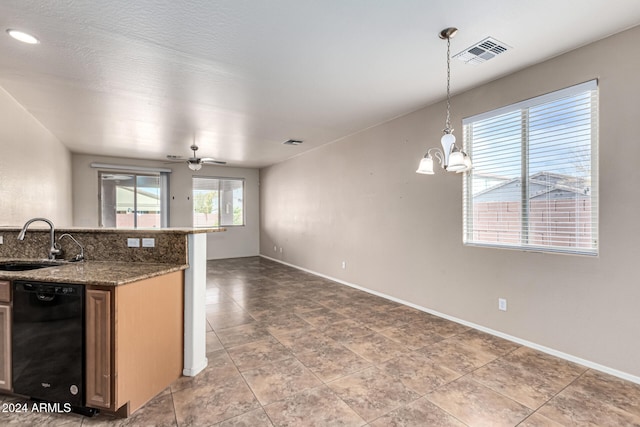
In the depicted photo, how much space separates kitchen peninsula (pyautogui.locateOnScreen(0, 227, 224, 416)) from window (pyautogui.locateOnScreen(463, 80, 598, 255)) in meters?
2.98

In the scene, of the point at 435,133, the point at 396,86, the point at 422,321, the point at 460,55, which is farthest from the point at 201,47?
the point at 422,321

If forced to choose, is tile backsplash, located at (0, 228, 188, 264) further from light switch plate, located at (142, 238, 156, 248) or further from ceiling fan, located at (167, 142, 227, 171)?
ceiling fan, located at (167, 142, 227, 171)

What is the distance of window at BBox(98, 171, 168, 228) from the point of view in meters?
6.98

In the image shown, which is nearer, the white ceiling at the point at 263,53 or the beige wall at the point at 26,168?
the white ceiling at the point at 263,53

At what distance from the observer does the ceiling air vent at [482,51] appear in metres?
2.41

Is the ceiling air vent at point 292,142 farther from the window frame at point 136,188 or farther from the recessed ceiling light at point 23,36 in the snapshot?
the window frame at point 136,188

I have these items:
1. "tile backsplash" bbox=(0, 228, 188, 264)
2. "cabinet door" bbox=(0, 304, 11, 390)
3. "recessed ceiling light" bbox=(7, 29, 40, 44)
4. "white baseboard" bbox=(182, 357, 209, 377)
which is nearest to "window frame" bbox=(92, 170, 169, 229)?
"tile backsplash" bbox=(0, 228, 188, 264)

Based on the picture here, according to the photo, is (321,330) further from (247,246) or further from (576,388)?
(247,246)

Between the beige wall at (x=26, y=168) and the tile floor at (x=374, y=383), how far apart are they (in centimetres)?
261

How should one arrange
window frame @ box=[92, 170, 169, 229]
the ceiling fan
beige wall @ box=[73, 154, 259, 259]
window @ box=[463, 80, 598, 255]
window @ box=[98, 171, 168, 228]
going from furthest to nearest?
1. window @ box=[98, 171, 168, 228]
2. window frame @ box=[92, 170, 169, 229]
3. beige wall @ box=[73, 154, 259, 259]
4. the ceiling fan
5. window @ box=[463, 80, 598, 255]

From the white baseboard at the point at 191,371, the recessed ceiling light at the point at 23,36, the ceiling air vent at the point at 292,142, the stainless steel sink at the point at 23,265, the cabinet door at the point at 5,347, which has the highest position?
the ceiling air vent at the point at 292,142

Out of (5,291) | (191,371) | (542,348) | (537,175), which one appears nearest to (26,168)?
(5,291)

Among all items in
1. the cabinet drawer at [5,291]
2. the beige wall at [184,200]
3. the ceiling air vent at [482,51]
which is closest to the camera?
the cabinet drawer at [5,291]

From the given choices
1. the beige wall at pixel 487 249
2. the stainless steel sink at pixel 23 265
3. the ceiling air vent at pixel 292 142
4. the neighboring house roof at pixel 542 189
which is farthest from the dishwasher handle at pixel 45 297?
the ceiling air vent at pixel 292 142
